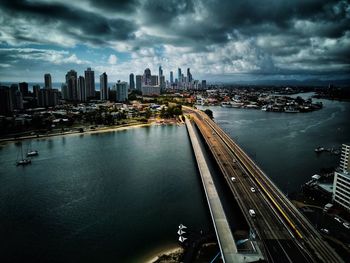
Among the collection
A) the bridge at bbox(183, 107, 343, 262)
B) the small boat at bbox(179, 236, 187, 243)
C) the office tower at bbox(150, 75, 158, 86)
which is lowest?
the small boat at bbox(179, 236, 187, 243)

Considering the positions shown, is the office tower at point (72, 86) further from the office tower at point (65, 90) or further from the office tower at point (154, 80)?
the office tower at point (154, 80)

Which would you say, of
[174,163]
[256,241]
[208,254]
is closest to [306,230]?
[256,241]

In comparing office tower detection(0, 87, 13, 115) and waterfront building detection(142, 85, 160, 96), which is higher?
waterfront building detection(142, 85, 160, 96)

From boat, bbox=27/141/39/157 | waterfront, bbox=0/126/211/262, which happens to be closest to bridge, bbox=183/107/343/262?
waterfront, bbox=0/126/211/262

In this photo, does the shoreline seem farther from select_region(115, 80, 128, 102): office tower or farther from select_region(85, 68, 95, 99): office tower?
select_region(85, 68, 95, 99): office tower

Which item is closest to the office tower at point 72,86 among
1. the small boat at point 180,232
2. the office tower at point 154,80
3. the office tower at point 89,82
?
the office tower at point 89,82

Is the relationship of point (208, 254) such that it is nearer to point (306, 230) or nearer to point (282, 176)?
point (306, 230)
